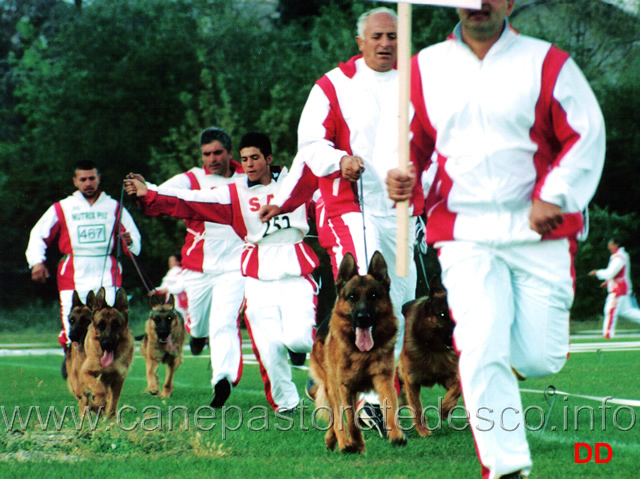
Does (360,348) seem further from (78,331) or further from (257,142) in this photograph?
(78,331)

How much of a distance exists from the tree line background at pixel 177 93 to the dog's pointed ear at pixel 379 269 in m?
20.8

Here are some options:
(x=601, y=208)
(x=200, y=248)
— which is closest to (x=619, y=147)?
(x=601, y=208)

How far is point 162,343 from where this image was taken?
1216 centimetres

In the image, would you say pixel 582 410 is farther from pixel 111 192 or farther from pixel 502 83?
pixel 111 192

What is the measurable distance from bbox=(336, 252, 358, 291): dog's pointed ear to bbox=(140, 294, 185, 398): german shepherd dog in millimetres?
5535

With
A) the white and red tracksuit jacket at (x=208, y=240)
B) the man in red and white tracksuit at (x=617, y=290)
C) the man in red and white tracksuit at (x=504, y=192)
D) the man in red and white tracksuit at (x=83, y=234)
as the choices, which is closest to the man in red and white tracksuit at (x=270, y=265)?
the white and red tracksuit jacket at (x=208, y=240)

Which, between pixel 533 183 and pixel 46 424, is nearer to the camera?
pixel 533 183

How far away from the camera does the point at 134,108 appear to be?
1288 inches

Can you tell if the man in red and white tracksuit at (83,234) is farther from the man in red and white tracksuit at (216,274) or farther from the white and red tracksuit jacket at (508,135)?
the white and red tracksuit jacket at (508,135)

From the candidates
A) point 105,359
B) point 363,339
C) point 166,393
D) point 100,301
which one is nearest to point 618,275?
point 166,393

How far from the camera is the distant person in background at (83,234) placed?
11125 millimetres

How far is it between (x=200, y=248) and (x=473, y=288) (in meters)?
6.59

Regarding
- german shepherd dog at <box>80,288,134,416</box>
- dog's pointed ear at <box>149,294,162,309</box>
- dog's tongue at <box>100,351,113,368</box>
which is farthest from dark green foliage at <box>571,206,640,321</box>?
dog's tongue at <box>100,351,113,368</box>

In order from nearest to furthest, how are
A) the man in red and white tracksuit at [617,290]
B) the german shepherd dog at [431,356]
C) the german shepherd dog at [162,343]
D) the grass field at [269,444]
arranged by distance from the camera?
the grass field at [269,444] < the german shepherd dog at [431,356] < the german shepherd dog at [162,343] < the man in red and white tracksuit at [617,290]
